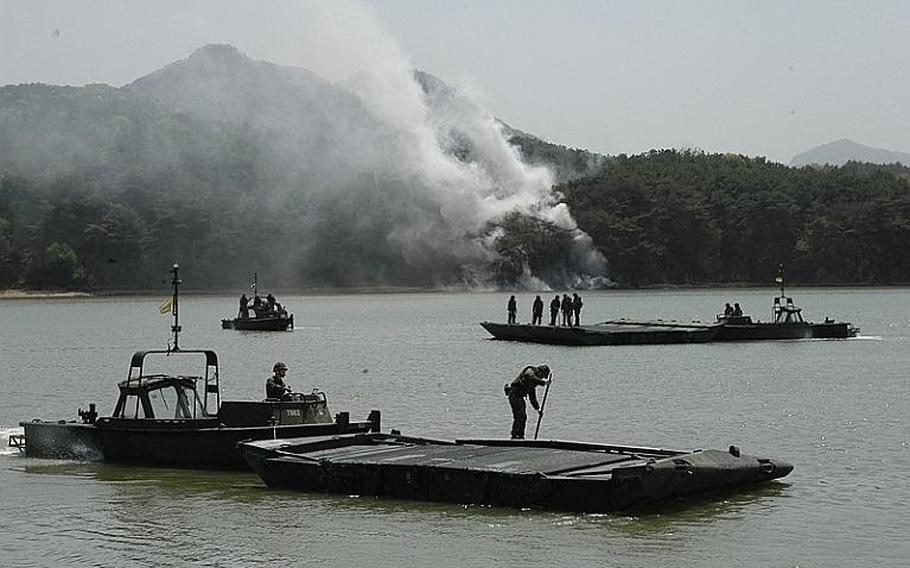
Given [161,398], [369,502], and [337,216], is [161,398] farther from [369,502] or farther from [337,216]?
[337,216]

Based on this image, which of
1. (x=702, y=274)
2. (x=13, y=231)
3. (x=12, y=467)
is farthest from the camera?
(x=702, y=274)

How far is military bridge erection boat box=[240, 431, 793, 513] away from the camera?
21.8 meters

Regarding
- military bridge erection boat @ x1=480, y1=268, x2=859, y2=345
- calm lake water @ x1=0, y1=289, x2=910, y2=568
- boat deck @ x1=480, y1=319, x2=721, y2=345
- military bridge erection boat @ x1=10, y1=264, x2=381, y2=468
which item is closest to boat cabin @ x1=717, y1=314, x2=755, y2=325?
military bridge erection boat @ x1=480, y1=268, x2=859, y2=345

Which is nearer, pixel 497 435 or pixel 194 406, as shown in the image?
pixel 194 406

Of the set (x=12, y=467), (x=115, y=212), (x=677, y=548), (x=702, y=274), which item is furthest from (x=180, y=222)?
(x=677, y=548)

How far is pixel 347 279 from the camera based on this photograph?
7013 inches

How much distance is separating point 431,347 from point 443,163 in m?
108

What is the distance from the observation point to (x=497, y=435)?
32875 mm

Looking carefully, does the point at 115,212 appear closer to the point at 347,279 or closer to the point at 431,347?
the point at 347,279

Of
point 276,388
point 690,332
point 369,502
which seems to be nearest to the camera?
point 369,502

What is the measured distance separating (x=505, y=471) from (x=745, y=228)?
158484mm

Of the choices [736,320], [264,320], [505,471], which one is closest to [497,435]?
[505,471]

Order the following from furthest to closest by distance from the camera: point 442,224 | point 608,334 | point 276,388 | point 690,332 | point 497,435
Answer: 1. point 442,224
2. point 690,332
3. point 608,334
4. point 497,435
5. point 276,388

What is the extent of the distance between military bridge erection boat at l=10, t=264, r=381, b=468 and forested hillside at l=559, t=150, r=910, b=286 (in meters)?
148
